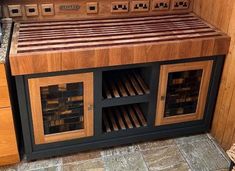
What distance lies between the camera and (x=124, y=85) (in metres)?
2.06

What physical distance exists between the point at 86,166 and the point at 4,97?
0.63m

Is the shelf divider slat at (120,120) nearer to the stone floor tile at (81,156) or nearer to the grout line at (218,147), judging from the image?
the stone floor tile at (81,156)

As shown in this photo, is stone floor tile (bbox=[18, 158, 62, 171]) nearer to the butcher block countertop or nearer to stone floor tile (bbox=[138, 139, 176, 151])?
stone floor tile (bbox=[138, 139, 176, 151])

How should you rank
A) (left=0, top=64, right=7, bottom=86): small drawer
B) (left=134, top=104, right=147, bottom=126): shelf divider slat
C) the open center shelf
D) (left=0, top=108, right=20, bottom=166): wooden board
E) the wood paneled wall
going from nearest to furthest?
(left=0, top=64, right=7, bottom=86): small drawer, (left=0, top=108, right=20, bottom=166): wooden board, the wood paneled wall, the open center shelf, (left=134, top=104, right=147, bottom=126): shelf divider slat

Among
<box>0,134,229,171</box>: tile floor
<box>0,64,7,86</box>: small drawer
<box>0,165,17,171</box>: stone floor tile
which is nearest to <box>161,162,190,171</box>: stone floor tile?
<box>0,134,229,171</box>: tile floor

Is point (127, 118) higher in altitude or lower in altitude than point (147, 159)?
higher

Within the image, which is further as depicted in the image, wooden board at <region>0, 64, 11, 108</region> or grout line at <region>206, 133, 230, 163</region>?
grout line at <region>206, 133, 230, 163</region>

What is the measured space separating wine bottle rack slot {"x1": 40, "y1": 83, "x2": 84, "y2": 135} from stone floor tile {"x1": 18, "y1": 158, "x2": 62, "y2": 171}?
0.62ft

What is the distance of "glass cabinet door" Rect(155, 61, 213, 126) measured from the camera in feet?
6.28

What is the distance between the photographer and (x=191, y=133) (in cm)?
220

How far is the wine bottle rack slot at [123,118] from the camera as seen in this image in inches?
80.4

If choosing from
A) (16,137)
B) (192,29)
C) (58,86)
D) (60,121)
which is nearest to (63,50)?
(58,86)

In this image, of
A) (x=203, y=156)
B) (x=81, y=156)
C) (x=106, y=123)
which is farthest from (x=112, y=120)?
(x=203, y=156)

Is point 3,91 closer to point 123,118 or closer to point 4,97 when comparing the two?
point 4,97
